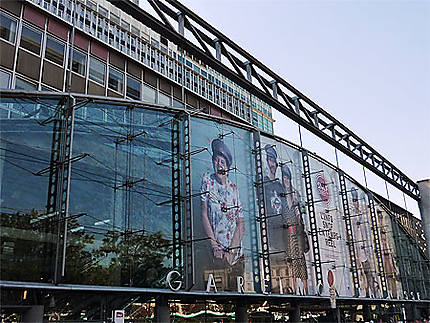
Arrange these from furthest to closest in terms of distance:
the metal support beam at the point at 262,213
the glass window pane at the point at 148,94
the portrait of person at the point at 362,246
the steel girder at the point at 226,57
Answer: the portrait of person at the point at 362,246
the glass window pane at the point at 148,94
the metal support beam at the point at 262,213
the steel girder at the point at 226,57

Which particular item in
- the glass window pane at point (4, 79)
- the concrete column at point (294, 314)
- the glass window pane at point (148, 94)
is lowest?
the concrete column at point (294, 314)

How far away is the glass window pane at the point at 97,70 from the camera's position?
84.8ft

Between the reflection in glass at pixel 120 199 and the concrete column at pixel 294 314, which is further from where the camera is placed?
the concrete column at pixel 294 314

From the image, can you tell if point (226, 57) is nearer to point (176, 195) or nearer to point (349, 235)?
point (176, 195)

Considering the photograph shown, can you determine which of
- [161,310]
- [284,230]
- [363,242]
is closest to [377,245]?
[363,242]

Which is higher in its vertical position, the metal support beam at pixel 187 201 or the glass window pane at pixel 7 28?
the glass window pane at pixel 7 28

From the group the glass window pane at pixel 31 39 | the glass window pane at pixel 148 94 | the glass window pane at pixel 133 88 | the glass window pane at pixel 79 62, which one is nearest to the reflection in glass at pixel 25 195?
the glass window pane at pixel 31 39

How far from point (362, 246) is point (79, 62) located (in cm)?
2382

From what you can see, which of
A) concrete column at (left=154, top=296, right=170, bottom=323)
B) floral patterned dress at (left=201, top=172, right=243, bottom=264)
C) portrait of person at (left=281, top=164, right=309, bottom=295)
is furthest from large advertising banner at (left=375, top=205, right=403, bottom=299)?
concrete column at (left=154, top=296, right=170, bottom=323)

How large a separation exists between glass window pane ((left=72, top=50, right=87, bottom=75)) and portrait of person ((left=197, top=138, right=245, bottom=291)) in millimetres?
8242

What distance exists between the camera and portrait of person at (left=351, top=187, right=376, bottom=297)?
33.9 m

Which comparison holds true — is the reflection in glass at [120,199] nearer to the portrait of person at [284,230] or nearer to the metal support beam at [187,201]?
the metal support beam at [187,201]

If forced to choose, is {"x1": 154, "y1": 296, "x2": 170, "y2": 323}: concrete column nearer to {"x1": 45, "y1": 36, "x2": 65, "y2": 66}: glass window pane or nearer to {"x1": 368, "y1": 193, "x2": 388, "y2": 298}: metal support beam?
{"x1": 45, "y1": 36, "x2": 65, "y2": 66}: glass window pane

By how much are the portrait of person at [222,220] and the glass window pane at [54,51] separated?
9.04 metres
